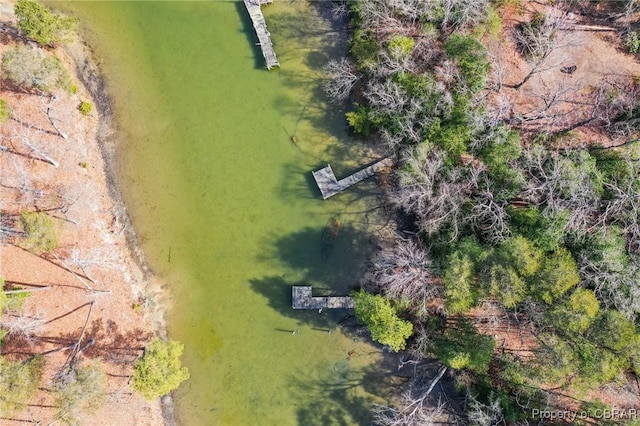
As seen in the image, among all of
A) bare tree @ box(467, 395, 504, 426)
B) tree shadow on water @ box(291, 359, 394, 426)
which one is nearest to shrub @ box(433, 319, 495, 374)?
bare tree @ box(467, 395, 504, 426)

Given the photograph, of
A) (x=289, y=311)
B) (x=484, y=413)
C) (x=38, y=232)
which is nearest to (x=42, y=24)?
(x=38, y=232)

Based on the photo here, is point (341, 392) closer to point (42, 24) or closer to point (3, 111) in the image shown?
point (3, 111)

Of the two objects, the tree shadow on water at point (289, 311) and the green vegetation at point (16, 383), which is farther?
the tree shadow on water at point (289, 311)

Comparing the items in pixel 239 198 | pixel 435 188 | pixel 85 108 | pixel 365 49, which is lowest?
pixel 239 198

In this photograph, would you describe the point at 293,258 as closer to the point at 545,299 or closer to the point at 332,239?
the point at 332,239

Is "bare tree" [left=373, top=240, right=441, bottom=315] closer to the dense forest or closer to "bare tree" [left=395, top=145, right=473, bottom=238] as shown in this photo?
the dense forest

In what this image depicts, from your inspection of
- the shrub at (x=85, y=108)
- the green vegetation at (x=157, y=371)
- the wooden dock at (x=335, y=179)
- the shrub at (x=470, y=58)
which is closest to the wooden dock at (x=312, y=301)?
the wooden dock at (x=335, y=179)

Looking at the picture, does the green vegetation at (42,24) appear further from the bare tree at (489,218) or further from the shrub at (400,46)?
the bare tree at (489,218)
